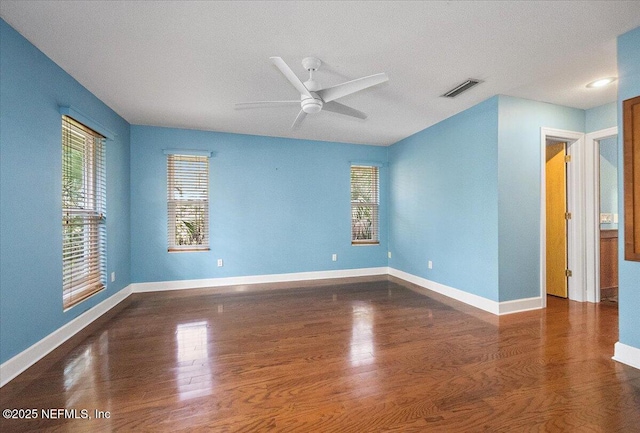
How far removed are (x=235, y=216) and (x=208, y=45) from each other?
2848mm

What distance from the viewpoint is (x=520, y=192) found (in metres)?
3.34

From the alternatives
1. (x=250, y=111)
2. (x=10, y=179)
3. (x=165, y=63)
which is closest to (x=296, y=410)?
(x=10, y=179)

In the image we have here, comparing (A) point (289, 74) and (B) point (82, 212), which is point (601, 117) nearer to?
(A) point (289, 74)

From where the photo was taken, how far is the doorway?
3.84m

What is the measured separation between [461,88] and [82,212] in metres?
4.32

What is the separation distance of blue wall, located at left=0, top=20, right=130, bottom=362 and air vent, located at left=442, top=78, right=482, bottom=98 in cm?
382

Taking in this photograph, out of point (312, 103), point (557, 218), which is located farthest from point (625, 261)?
point (312, 103)

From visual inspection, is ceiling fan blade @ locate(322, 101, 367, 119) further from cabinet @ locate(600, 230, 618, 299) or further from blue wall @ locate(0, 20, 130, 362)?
cabinet @ locate(600, 230, 618, 299)

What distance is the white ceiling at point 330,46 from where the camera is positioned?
1.86 m


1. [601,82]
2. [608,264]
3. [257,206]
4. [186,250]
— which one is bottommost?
[608,264]

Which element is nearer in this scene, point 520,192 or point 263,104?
point 263,104

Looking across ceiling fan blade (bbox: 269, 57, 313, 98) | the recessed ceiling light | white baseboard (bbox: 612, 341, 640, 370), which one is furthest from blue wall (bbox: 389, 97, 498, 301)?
ceiling fan blade (bbox: 269, 57, 313, 98)

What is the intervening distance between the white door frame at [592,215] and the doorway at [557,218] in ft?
0.68

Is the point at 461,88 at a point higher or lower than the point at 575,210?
higher
